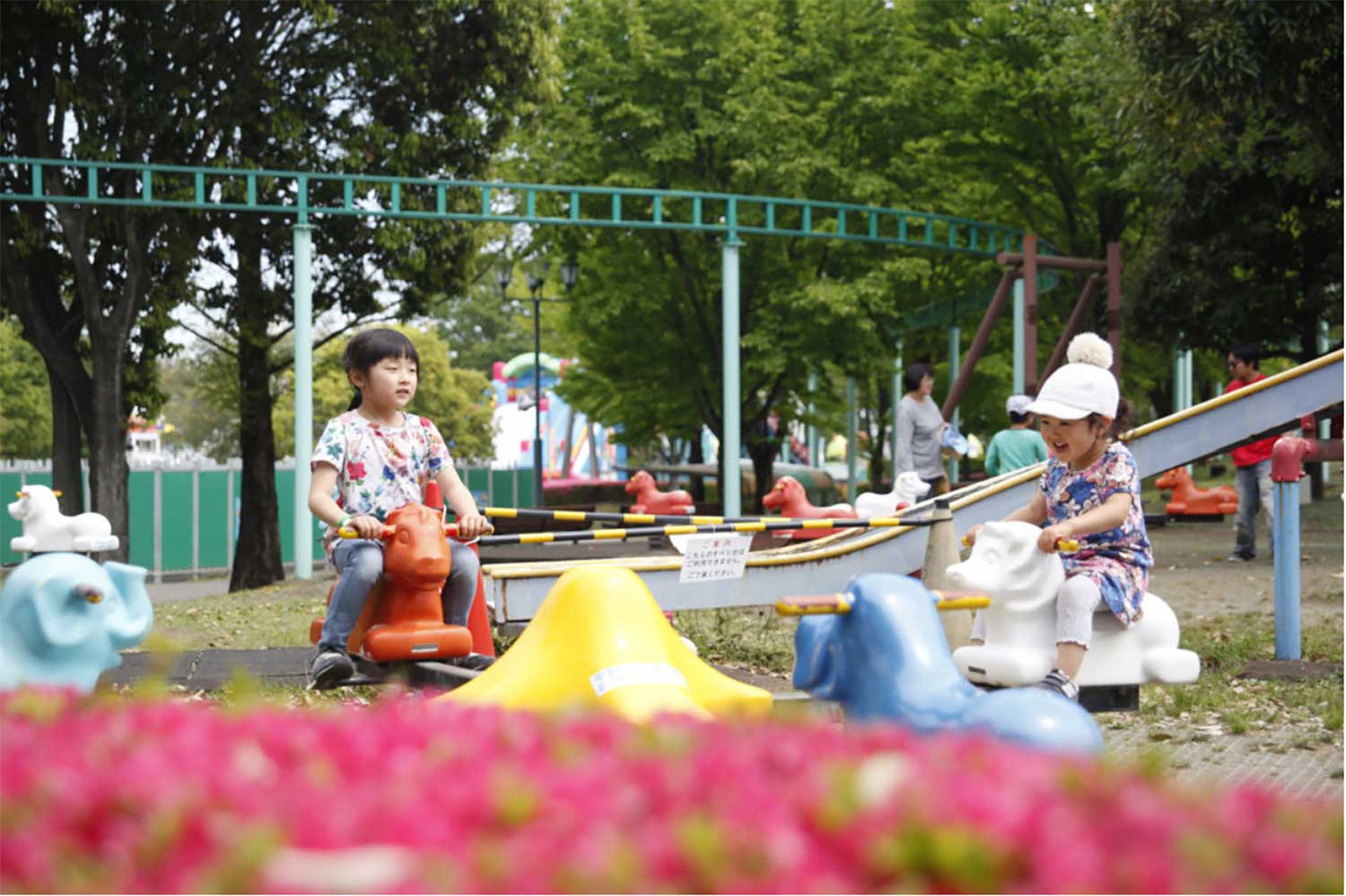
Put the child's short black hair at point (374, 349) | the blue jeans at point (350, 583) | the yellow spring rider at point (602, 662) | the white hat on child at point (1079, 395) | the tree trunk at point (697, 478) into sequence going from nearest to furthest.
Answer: the yellow spring rider at point (602, 662), the white hat on child at point (1079, 395), the blue jeans at point (350, 583), the child's short black hair at point (374, 349), the tree trunk at point (697, 478)

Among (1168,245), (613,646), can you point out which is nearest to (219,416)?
(1168,245)

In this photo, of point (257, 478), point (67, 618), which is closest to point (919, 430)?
point (67, 618)

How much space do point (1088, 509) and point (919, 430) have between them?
7.52 metres

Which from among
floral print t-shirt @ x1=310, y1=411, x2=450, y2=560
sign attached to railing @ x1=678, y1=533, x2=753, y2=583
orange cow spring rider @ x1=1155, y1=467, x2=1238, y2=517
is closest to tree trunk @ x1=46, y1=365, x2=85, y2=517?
sign attached to railing @ x1=678, y1=533, x2=753, y2=583

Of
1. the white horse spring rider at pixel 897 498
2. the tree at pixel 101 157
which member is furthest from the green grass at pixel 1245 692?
the tree at pixel 101 157

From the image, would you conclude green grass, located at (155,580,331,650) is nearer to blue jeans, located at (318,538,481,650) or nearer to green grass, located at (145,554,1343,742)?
green grass, located at (145,554,1343,742)

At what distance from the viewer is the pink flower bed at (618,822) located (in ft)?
5.51

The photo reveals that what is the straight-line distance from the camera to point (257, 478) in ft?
67.5

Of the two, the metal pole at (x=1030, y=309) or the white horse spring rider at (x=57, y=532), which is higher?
the metal pole at (x=1030, y=309)

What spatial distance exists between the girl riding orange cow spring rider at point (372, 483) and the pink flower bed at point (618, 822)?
3734 millimetres

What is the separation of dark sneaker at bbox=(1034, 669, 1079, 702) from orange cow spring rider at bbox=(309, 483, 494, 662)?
89.9 inches

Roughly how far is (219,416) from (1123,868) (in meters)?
65.7

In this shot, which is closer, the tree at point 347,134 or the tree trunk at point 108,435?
the tree trunk at point 108,435

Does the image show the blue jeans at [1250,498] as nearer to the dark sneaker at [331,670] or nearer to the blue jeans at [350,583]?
the blue jeans at [350,583]
